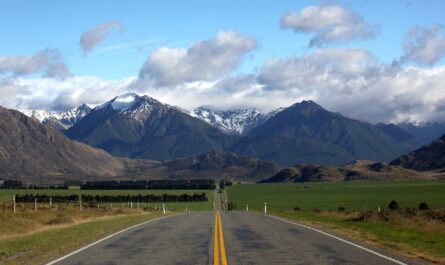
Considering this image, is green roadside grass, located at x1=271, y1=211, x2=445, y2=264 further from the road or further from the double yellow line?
the double yellow line

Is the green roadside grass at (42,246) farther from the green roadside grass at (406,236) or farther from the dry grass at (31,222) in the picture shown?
the green roadside grass at (406,236)

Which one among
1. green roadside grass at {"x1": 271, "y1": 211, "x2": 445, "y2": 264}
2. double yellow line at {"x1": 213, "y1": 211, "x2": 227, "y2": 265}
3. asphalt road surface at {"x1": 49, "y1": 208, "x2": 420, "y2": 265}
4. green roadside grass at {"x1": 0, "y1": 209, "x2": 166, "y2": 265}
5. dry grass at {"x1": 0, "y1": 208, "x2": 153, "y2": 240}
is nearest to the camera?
double yellow line at {"x1": 213, "y1": 211, "x2": 227, "y2": 265}

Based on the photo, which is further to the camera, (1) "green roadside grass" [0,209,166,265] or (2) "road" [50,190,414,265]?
(1) "green roadside grass" [0,209,166,265]

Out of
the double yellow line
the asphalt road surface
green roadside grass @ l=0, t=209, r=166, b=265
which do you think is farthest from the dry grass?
the double yellow line

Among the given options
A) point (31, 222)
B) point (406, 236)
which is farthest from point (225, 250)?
point (31, 222)

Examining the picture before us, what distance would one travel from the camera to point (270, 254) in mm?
22109

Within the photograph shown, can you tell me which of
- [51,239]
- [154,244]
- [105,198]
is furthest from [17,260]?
[105,198]

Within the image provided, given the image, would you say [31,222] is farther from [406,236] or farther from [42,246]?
[406,236]

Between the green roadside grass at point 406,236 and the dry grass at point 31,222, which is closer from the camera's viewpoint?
the green roadside grass at point 406,236

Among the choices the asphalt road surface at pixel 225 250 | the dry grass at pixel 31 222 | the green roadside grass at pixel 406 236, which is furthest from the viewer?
the dry grass at pixel 31 222

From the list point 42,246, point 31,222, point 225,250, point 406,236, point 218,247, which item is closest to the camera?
point 225,250

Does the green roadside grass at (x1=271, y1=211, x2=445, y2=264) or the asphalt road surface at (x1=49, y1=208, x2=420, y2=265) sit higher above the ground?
the asphalt road surface at (x1=49, y1=208, x2=420, y2=265)

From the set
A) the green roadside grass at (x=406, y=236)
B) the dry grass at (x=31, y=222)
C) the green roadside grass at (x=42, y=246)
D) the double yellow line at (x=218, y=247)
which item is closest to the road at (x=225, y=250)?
the double yellow line at (x=218, y=247)

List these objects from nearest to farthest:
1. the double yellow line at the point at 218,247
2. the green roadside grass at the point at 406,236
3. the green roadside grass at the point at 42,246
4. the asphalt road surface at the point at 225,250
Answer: the double yellow line at the point at 218,247, the asphalt road surface at the point at 225,250, the green roadside grass at the point at 42,246, the green roadside grass at the point at 406,236
